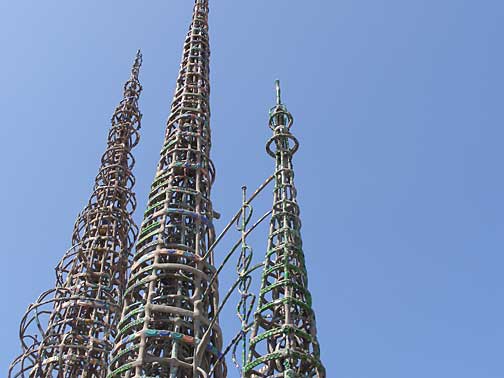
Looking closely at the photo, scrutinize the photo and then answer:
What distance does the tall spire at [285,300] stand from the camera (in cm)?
2547

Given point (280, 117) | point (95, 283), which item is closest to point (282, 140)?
point (280, 117)

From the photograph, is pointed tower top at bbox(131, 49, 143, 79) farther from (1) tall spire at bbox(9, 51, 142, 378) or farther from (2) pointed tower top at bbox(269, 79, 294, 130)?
(2) pointed tower top at bbox(269, 79, 294, 130)

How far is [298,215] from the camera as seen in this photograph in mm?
29688

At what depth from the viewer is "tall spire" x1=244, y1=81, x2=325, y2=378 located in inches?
1003

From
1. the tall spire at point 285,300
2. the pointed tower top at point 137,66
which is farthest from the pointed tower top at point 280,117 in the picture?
the pointed tower top at point 137,66

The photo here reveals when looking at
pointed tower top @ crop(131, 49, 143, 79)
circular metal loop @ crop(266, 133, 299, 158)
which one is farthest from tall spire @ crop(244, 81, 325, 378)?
pointed tower top @ crop(131, 49, 143, 79)

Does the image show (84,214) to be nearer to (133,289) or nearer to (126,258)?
(126,258)

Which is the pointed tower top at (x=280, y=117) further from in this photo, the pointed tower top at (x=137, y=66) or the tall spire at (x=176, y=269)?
the pointed tower top at (x=137, y=66)

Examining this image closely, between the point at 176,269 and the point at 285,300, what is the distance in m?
10.2

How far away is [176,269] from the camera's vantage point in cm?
3556

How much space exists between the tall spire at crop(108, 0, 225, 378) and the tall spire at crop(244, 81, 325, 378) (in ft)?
9.21

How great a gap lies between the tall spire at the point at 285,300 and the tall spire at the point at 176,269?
2808 millimetres

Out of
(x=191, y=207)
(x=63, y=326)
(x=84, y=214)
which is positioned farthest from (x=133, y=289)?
(x=84, y=214)

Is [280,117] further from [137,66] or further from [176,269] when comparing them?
[137,66]
